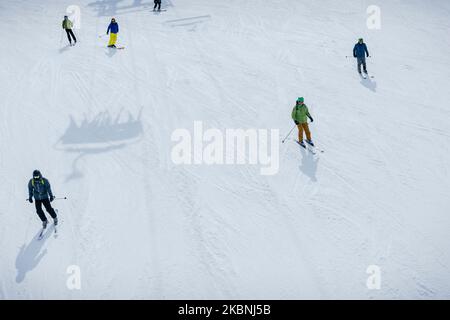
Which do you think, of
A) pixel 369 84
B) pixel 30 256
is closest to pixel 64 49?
pixel 30 256

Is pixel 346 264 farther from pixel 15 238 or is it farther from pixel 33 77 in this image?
pixel 33 77

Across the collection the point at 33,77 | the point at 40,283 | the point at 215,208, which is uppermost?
the point at 33,77

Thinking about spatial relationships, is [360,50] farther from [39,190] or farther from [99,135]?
[39,190]

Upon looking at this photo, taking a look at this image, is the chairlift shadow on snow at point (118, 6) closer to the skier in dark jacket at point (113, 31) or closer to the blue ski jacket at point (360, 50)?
the skier in dark jacket at point (113, 31)

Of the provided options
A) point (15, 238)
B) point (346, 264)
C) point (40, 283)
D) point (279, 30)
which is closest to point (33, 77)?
point (15, 238)
